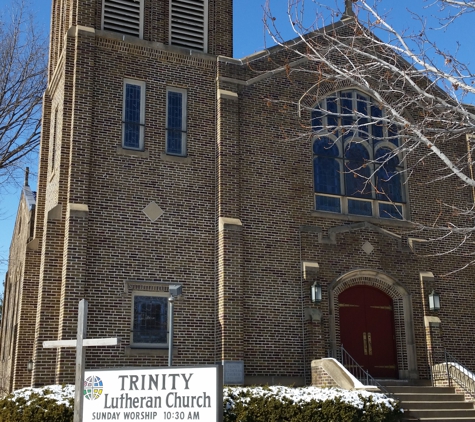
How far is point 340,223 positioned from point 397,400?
589 cm

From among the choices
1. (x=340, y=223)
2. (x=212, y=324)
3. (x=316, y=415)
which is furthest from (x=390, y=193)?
(x=316, y=415)

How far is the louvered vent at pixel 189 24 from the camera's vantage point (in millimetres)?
19297

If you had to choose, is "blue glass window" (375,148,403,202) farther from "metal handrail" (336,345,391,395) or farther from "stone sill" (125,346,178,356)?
"stone sill" (125,346,178,356)

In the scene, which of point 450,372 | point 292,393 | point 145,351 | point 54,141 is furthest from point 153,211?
point 450,372

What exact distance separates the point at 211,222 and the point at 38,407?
680 cm

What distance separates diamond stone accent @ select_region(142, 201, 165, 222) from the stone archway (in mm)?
4954

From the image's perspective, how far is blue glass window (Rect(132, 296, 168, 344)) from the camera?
54.2 feet

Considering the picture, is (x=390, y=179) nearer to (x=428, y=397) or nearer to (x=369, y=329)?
(x=369, y=329)

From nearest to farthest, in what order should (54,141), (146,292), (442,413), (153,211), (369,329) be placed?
(442,413) < (146,292) < (153,211) < (369,329) < (54,141)

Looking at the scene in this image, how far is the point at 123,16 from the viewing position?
18781 millimetres

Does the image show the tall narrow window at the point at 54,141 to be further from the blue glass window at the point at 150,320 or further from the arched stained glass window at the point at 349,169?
the arched stained glass window at the point at 349,169

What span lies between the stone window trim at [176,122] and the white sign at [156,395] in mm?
9206

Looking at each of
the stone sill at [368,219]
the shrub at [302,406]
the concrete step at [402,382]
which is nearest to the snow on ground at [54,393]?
the shrub at [302,406]

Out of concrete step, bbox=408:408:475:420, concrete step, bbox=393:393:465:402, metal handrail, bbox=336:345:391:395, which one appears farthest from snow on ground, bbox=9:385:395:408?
metal handrail, bbox=336:345:391:395
